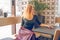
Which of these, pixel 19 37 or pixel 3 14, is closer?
pixel 19 37

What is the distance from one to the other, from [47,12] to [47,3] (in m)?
0.26

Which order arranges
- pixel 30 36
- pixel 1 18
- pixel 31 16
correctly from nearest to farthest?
pixel 30 36
pixel 31 16
pixel 1 18

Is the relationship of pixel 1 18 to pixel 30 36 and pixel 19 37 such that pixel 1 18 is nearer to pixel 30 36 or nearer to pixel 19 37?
pixel 19 37

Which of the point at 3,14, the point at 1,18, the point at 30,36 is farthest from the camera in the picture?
the point at 3,14

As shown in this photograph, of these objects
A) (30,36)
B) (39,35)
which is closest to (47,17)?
(39,35)

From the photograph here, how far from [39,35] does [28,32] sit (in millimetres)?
304

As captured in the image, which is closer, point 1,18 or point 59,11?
point 1,18

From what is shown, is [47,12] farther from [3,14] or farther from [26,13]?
[3,14]

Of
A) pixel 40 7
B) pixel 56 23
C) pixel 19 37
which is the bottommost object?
pixel 19 37

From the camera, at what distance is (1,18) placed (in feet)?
9.57

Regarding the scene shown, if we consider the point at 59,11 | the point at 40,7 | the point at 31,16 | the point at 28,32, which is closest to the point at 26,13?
the point at 31,16

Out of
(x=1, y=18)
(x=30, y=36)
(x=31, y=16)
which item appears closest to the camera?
(x=30, y=36)

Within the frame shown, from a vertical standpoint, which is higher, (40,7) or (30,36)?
(40,7)

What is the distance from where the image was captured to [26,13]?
267 cm
